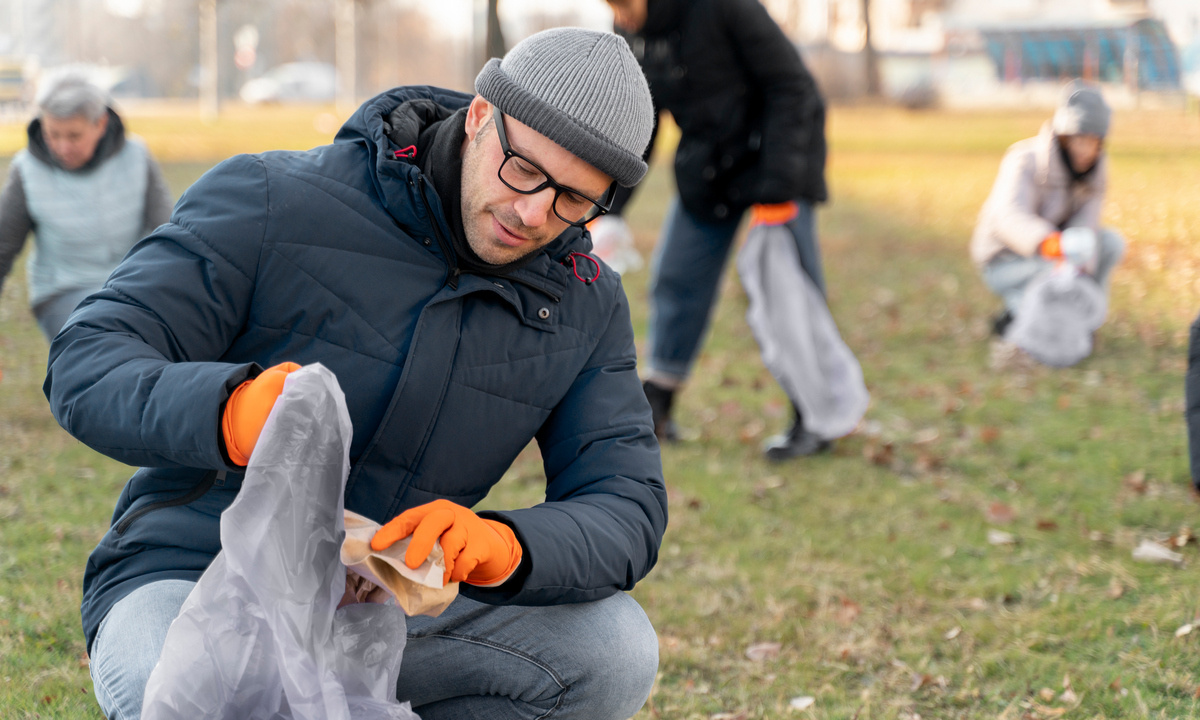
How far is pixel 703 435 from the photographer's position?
512cm

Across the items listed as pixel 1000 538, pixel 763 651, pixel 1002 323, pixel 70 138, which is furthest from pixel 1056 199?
pixel 70 138

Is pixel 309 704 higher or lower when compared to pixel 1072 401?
higher

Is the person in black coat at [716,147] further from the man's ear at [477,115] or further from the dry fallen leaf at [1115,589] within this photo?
the man's ear at [477,115]

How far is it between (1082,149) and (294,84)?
4527cm

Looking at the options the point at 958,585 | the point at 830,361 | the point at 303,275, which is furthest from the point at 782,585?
the point at 303,275

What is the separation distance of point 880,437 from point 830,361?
2.18 ft

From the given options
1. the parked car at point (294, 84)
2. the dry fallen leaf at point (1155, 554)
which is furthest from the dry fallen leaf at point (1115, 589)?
the parked car at point (294, 84)

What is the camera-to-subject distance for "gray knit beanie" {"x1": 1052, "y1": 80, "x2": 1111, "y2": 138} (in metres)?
5.80

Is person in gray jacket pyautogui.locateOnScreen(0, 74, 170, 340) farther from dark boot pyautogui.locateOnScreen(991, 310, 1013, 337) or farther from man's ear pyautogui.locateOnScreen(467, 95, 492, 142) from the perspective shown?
dark boot pyautogui.locateOnScreen(991, 310, 1013, 337)

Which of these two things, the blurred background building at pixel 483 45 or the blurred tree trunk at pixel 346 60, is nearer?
the blurred background building at pixel 483 45

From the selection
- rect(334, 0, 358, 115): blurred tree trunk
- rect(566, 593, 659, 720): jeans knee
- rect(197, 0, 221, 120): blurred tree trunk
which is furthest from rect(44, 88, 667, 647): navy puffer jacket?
rect(334, 0, 358, 115): blurred tree trunk

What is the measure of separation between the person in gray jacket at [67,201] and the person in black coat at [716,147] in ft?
6.60

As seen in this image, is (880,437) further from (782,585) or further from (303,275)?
(303,275)

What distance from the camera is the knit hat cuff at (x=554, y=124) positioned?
6.01 feet
